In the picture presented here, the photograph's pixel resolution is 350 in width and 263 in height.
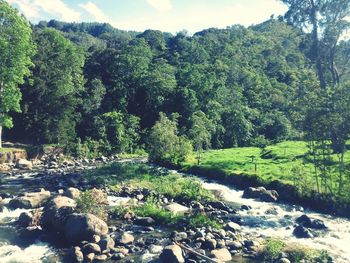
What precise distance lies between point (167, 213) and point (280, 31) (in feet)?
537

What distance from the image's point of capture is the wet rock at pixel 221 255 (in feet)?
90.0

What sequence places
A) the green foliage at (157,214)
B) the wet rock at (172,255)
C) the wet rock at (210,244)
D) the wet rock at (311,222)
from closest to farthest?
the wet rock at (172,255)
the wet rock at (210,244)
the wet rock at (311,222)
the green foliage at (157,214)

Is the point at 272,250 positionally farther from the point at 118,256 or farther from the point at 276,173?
the point at 276,173

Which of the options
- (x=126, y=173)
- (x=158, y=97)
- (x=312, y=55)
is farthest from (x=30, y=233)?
(x=158, y=97)

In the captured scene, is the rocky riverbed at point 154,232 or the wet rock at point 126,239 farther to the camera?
the wet rock at point 126,239

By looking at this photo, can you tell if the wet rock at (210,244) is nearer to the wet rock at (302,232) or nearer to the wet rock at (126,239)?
the wet rock at (126,239)

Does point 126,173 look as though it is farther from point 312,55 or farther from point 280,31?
point 280,31

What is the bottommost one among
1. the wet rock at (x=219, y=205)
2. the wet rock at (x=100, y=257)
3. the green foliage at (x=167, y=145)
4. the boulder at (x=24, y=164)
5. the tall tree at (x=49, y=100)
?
the wet rock at (x=100, y=257)

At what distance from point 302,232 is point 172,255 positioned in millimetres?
12237

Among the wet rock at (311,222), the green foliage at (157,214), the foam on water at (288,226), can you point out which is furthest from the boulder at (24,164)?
the wet rock at (311,222)

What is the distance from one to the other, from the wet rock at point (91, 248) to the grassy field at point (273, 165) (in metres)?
23.9

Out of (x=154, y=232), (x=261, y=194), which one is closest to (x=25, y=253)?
(x=154, y=232)

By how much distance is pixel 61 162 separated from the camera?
70062 mm

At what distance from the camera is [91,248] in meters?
28.4
